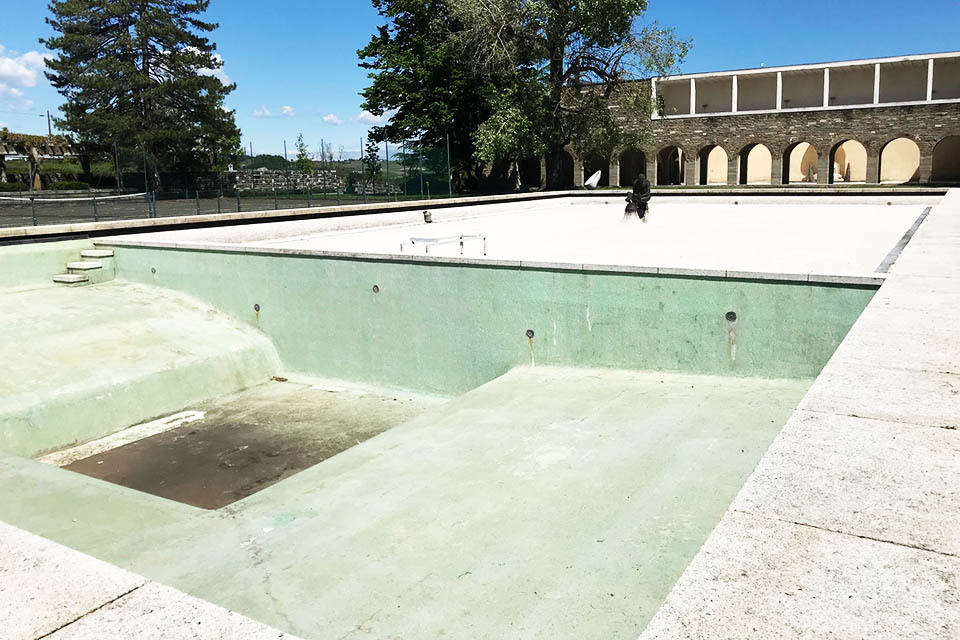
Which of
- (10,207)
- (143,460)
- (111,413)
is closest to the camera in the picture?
(143,460)

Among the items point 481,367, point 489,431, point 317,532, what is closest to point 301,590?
point 317,532

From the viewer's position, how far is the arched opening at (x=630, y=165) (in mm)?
49625

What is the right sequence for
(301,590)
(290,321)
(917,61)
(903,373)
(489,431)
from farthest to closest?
(917,61) → (290,321) → (489,431) → (301,590) → (903,373)

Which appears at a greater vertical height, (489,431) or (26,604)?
(26,604)

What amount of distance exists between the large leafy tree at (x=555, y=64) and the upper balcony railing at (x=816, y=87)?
10338 mm

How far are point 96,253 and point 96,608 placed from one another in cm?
1305

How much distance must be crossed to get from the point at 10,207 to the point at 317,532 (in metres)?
30.9

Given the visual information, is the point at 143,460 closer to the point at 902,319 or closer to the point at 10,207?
the point at 902,319

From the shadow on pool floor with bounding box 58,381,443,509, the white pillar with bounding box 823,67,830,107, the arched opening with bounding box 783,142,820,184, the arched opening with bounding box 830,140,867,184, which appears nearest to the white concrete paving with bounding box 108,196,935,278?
the shadow on pool floor with bounding box 58,381,443,509

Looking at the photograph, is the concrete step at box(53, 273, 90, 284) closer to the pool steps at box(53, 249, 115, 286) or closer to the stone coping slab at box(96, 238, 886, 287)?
the pool steps at box(53, 249, 115, 286)

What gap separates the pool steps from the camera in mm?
13633

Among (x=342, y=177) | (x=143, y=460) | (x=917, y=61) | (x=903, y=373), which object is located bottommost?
(x=143, y=460)

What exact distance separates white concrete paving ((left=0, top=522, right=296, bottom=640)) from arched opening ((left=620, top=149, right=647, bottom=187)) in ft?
160

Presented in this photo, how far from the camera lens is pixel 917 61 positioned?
136 feet
